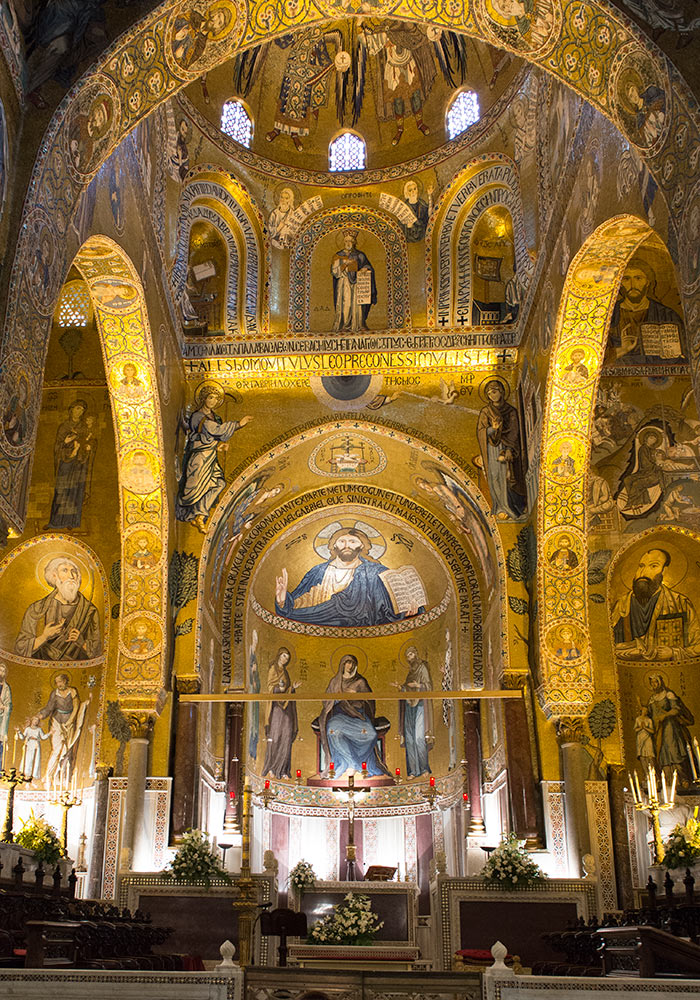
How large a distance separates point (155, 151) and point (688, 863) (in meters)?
14.1

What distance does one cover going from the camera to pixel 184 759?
17.3m

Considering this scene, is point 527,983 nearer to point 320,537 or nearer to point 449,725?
point 449,725

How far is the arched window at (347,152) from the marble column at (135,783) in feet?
38.4

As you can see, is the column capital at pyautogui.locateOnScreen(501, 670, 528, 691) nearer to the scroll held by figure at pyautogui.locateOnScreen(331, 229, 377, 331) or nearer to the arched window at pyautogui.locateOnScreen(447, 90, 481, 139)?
the scroll held by figure at pyautogui.locateOnScreen(331, 229, 377, 331)

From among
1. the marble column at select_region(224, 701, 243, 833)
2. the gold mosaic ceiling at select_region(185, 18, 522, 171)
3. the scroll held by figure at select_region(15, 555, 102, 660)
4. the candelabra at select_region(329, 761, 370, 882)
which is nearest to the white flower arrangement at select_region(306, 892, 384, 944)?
the candelabra at select_region(329, 761, 370, 882)

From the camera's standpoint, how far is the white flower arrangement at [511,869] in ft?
50.9

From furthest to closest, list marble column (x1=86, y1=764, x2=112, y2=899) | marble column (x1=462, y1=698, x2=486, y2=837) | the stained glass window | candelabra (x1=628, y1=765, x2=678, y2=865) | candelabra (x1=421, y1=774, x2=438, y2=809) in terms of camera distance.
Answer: the stained glass window < candelabra (x1=421, y1=774, x2=438, y2=809) < marble column (x1=462, y1=698, x2=486, y2=837) < marble column (x1=86, y1=764, x2=112, y2=899) < candelabra (x1=628, y1=765, x2=678, y2=865)

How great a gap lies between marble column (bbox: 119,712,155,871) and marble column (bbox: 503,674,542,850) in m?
6.17

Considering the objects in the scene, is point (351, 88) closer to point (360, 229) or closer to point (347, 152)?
point (347, 152)

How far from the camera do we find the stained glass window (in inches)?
827

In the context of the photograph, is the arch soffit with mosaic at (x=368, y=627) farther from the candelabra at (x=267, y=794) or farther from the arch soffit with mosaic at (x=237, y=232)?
the arch soffit with mosaic at (x=237, y=232)

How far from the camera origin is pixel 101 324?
16.0 m

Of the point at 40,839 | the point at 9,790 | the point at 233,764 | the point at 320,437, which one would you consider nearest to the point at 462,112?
the point at 320,437

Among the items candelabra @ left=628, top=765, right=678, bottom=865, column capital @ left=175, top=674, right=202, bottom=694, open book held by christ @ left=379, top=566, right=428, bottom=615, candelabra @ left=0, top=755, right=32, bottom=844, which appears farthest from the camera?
open book held by christ @ left=379, top=566, right=428, bottom=615
